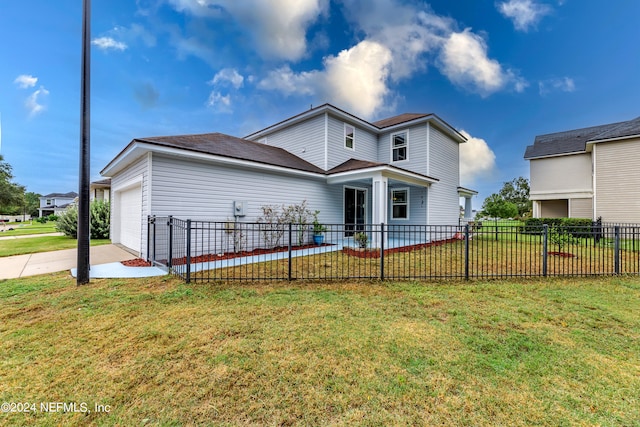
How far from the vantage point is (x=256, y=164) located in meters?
8.90

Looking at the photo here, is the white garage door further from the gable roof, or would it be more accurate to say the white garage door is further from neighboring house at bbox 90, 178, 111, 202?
neighboring house at bbox 90, 178, 111, 202

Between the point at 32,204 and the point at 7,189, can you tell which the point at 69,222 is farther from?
the point at 32,204

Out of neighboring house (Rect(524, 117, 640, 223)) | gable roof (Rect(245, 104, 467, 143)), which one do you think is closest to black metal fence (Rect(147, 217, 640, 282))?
gable roof (Rect(245, 104, 467, 143))

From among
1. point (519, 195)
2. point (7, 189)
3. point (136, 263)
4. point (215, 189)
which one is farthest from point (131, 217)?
point (519, 195)

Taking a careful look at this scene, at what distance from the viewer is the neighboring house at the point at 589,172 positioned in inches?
559

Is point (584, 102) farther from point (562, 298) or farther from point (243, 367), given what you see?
point (243, 367)

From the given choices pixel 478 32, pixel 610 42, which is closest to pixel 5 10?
pixel 478 32

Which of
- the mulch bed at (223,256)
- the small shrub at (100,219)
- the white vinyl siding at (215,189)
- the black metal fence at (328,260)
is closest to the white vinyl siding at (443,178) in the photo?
the black metal fence at (328,260)

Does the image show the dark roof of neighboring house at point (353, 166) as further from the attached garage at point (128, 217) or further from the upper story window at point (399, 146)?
the attached garage at point (128, 217)

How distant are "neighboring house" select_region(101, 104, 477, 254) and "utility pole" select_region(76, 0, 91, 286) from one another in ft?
5.31

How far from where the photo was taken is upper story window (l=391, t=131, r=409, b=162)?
14.1 m

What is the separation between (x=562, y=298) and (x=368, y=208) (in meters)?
9.67

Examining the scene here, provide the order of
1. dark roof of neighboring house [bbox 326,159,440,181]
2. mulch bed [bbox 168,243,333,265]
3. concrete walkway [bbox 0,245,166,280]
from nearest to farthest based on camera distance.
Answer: concrete walkway [bbox 0,245,166,280] → mulch bed [bbox 168,243,333,265] → dark roof of neighboring house [bbox 326,159,440,181]

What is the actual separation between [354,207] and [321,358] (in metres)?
11.0
